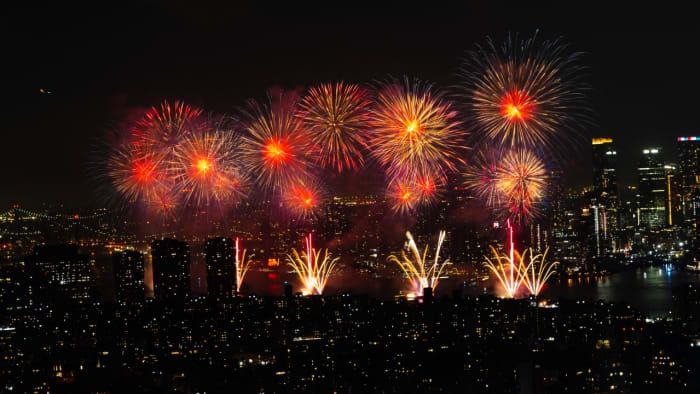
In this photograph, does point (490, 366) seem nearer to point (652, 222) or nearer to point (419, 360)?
point (419, 360)

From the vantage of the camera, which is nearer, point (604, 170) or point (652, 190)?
point (604, 170)

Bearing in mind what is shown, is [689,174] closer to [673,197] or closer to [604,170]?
[673,197]

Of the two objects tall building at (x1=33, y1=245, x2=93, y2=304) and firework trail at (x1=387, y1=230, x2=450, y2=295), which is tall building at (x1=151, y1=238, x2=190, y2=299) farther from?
firework trail at (x1=387, y1=230, x2=450, y2=295)

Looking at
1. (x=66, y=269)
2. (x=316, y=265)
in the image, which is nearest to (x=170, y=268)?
(x=66, y=269)

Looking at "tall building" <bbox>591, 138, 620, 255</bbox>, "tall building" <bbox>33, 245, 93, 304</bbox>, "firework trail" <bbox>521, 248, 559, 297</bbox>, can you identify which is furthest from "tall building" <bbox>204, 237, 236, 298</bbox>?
"tall building" <bbox>591, 138, 620, 255</bbox>

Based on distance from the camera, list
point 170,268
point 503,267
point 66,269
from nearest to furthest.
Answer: point 170,268 → point 66,269 → point 503,267
